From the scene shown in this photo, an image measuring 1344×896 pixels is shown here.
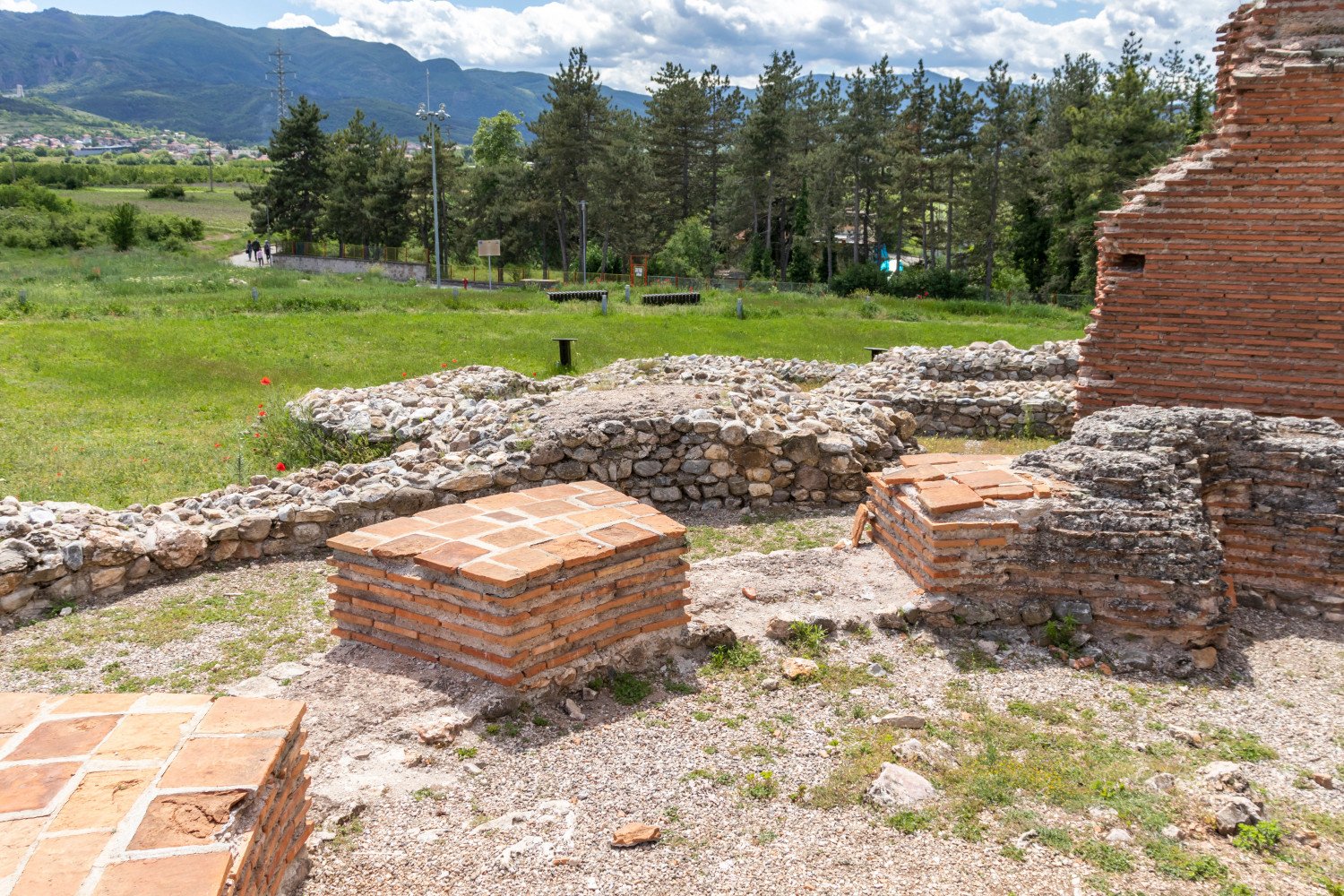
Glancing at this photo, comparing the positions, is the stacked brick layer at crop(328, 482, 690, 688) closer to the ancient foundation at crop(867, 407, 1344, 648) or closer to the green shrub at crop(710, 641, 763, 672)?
the green shrub at crop(710, 641, 763, 672)

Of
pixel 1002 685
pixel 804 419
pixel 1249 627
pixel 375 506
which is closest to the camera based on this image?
pixel 1002 685

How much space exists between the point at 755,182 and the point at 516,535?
48.6 metres

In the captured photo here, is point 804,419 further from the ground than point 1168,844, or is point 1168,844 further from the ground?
point 804,419

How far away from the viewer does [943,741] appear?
5.17 m

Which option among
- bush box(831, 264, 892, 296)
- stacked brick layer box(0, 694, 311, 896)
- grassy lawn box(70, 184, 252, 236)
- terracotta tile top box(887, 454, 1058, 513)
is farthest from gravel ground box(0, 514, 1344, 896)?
grassy lawn box(70, 184, 252, 236)

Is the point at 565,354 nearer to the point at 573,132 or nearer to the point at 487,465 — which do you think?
the point at 487,465

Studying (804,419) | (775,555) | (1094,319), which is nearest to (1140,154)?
(1094,319)

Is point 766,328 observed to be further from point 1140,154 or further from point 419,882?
point 419,882

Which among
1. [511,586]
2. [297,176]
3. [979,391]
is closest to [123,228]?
[297,176]

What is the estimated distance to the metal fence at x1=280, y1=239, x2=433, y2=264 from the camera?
5288cm

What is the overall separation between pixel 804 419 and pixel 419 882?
7.36 m

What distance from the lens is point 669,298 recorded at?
3444 cm

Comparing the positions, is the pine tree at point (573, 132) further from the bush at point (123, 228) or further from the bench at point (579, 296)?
the bush at point (123, 228)

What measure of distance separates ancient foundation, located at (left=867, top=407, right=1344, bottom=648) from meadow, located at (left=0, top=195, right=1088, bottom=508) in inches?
325
